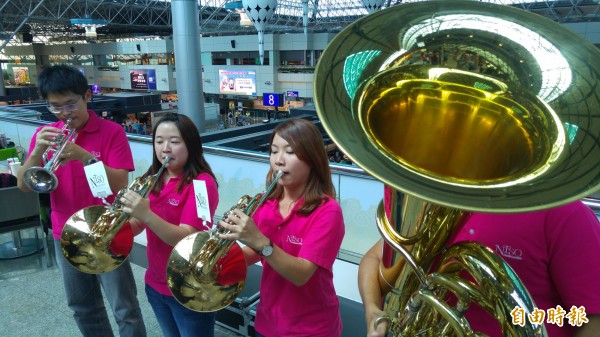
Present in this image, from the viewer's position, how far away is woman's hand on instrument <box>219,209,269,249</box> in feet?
4.33

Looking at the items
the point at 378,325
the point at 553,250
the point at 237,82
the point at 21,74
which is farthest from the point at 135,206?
the point at 21,74

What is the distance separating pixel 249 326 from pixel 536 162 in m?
2.24

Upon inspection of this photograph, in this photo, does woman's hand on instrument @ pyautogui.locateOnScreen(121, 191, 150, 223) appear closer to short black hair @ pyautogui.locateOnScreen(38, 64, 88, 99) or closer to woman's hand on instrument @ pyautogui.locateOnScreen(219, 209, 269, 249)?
woman's hand on instrument @ pyautogui.locateOnScreen(219, 209, 269, 249)

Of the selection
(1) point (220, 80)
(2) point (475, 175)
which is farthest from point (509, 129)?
(1) point (220, 80)

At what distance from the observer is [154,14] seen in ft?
108

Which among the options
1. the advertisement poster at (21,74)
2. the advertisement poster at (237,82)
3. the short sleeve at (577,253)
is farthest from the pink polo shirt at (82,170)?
the advertisement poster at (21,74)

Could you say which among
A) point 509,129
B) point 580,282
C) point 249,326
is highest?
point 509,129

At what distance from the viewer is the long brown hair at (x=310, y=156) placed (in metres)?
1.52

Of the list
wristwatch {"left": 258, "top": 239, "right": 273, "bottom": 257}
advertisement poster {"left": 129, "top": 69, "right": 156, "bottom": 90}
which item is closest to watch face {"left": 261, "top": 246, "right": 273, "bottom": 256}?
wristwatch {"left": 258, "top": 239, "right": 273, "bottom": 257}

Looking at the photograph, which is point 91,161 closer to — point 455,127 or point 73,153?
point 73,153

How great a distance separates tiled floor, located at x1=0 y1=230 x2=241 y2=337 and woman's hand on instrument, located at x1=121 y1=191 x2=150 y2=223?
1.47m

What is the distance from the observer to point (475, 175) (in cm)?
109

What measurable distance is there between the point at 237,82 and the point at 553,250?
2402 centimetres

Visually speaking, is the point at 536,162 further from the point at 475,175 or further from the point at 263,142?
the point at 263,142
